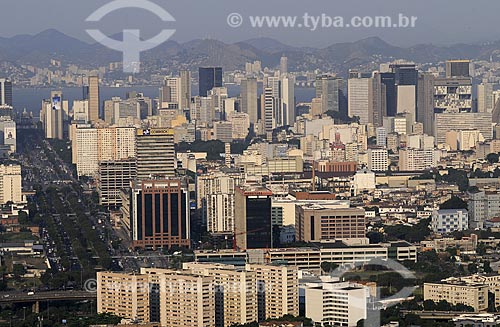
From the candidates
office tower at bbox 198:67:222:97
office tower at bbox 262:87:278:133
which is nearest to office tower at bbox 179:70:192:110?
office tower at bbox 198:67:222:97

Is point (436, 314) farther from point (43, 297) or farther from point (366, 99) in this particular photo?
point (366, 99)

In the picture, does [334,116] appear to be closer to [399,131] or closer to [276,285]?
[399,131]

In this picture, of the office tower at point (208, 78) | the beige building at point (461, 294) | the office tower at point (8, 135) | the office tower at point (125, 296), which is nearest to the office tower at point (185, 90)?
the office tower at point (208, 78)

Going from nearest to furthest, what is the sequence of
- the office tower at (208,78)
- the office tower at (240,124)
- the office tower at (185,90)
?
the office tower at (240,124)
the office tower at (185,90)
the office tower at (208,78)

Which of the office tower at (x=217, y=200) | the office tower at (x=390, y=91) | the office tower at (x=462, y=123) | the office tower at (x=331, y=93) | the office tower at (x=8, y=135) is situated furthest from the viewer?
the office tower at (x=331, y=93)

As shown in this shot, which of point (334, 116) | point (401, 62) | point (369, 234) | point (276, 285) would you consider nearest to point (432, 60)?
point (401, 62)

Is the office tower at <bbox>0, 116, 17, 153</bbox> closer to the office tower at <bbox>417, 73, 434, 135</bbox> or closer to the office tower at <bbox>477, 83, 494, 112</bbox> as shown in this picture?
the office tower at <bbox>417, 73, 434, 135</bbox>

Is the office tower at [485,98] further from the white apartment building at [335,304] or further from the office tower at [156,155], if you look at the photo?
the white apartment building at [335,304]
